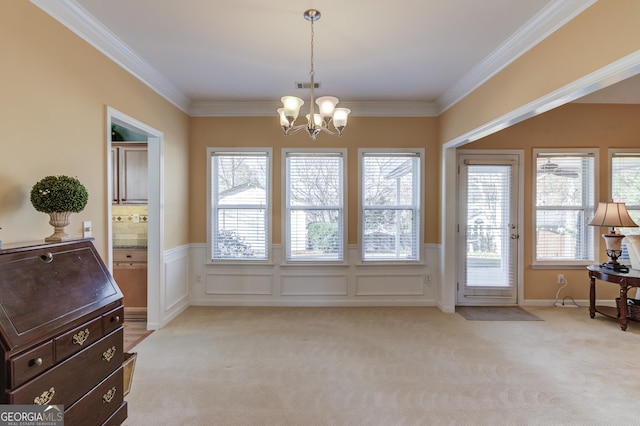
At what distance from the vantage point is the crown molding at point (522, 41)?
2.10 m

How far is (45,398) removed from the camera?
141 centimetres

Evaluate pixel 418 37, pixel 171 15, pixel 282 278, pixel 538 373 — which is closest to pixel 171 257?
pixel 282 278

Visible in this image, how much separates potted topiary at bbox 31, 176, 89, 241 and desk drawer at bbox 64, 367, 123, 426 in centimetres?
90

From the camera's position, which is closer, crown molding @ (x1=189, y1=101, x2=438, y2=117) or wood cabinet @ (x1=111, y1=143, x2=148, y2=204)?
wood cabinet @ (x1=111, y1=143, x2=148, y2=204)

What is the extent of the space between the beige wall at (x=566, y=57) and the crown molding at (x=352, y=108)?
1101 mm

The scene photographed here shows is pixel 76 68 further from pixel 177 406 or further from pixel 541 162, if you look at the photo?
pixel 541 162

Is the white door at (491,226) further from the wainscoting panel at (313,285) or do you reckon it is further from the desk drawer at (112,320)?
the desk drawer at (112,320)

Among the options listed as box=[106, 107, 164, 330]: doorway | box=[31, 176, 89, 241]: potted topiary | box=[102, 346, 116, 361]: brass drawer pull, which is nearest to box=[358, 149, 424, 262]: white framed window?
box=[106, 107, 164, 330]: doorway

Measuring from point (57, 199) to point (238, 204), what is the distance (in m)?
2.65

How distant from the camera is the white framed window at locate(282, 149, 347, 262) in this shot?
14.5 feet

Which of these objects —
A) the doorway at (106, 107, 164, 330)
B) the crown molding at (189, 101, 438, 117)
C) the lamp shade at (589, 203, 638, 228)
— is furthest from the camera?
the crown molding at (189, 101, 438, 117)

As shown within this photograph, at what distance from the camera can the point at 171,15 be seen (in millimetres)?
2365

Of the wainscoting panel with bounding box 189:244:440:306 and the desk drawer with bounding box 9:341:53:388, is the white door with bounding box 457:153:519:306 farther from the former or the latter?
the desk drawer with bounding box 9:341:53:388

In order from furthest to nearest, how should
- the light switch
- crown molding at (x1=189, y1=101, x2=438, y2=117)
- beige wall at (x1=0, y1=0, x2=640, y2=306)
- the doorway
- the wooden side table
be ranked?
crown molding at (x1=189, y1=101, x2=438, y2=117)
the doorway
the wooden side table
the light switch
beige wall at (x1=0, y1=0, x2=640, y2=306)
